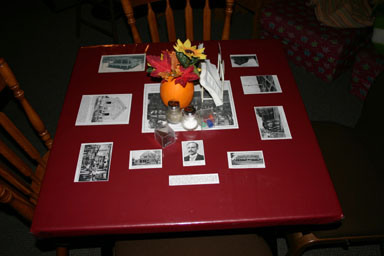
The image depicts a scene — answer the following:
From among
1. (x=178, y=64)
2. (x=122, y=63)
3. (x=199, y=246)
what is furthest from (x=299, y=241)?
(x=122, y=63)

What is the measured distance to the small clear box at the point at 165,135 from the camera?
1140 mm

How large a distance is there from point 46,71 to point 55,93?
34cm

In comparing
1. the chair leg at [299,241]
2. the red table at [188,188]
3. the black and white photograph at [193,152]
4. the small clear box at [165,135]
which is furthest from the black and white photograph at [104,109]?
the chair leg at [299,241]

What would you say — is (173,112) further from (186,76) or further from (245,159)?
(245,159)

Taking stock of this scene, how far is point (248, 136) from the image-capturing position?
46.8 inches

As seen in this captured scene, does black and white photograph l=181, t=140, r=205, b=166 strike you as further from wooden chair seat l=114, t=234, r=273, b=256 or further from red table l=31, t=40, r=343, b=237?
wooden chair seat l=114, t=234, r=273, b=256

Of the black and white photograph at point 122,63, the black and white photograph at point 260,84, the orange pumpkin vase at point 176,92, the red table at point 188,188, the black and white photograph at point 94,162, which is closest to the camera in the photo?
the red table at point 188,188

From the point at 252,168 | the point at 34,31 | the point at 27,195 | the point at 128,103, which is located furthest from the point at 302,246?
the point at 34,31

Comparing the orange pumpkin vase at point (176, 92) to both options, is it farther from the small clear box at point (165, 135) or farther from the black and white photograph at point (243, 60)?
the black and white photograph at point (243, 60)

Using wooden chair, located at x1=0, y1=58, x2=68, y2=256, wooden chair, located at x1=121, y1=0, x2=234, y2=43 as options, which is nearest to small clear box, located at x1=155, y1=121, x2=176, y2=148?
wooden chair, located at x1=0, y1=58, x2=68, y2=256

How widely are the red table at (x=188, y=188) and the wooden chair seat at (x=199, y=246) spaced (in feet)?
0.76

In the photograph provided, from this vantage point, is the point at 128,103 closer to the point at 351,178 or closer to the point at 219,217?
the point at 219,217

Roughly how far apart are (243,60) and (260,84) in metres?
0.19

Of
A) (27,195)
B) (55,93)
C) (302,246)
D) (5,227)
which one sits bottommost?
(5,227)
